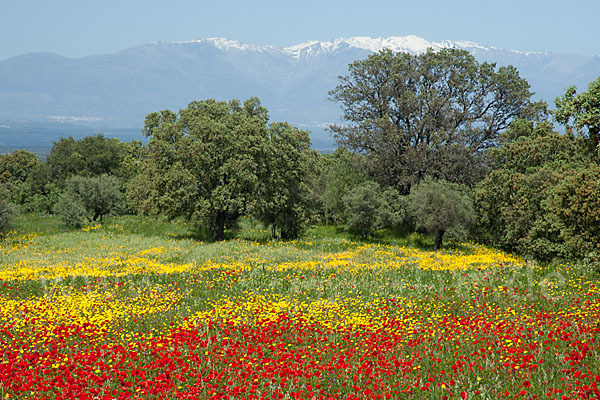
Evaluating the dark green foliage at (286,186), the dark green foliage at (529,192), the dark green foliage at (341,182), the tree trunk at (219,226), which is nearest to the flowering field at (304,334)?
the dark green foliage at (529,192)

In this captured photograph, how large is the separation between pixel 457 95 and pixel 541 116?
7.87m

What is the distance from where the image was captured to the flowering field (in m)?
8.20

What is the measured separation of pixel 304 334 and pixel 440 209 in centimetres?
2528

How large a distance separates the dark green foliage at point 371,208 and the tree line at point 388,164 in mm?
101

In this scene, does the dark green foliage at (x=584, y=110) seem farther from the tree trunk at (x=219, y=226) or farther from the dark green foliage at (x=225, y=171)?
the tree trunk at (x=219, y=226)

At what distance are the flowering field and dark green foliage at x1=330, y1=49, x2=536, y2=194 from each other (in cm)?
2431

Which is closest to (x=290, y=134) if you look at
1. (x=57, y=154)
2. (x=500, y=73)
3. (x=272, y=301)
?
(x=500, y=73)

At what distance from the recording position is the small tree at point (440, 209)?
34.2 metres

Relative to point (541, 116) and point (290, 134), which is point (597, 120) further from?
point (541, 116)

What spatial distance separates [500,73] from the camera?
4431 cm

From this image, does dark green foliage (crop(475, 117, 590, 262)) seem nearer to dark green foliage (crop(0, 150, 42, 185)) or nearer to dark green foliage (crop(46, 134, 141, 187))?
dark green foliage (crop(46, 134, 141, 187))

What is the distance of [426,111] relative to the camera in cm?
4350

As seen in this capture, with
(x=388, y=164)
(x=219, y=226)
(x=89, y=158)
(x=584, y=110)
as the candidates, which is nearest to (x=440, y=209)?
(x=388, y=164)

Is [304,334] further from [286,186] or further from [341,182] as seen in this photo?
[341,182]
